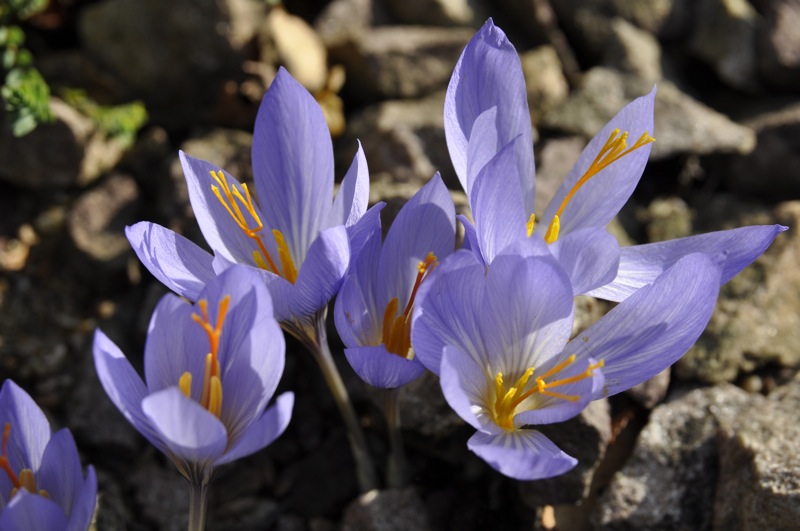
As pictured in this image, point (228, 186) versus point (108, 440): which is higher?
point (228, 186)

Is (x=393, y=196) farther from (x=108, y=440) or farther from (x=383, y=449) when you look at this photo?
(x=108, y=440)

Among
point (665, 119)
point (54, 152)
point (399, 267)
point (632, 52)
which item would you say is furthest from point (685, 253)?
point (54, 152)

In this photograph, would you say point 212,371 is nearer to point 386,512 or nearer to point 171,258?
point 171,258

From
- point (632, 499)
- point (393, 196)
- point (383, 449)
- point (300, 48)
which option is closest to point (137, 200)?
point (300, 48)

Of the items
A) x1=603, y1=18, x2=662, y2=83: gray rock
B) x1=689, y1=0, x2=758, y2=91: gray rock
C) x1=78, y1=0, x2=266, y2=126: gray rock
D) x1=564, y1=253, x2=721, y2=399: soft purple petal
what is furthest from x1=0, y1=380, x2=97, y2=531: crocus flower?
x1=689, y1=0, x2=758, y2=91: gray rock

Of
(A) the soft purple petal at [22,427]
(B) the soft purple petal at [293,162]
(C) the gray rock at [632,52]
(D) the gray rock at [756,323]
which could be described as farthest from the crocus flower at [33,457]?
(C) the gray rock at [632,52]
